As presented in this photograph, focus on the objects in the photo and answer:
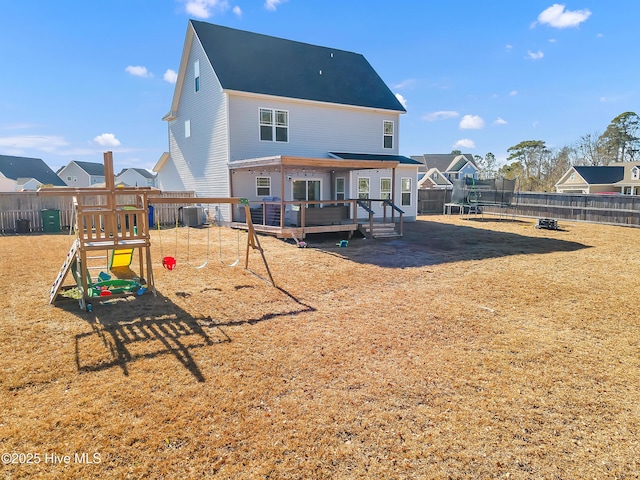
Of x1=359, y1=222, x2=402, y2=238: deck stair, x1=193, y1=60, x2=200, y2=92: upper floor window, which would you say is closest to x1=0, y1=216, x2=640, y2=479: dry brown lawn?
x1=359, y1=222, x2=402, y2=238: deck stair

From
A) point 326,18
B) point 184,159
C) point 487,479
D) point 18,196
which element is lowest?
point 487,479

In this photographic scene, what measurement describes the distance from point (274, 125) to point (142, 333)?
47.6ft

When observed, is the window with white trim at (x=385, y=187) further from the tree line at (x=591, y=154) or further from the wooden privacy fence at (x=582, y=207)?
the tree line at (x=591, y=154)

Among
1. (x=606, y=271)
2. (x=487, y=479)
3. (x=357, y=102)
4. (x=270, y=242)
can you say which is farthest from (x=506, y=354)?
(x=357, y=102)

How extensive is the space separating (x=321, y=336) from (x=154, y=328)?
232 cm

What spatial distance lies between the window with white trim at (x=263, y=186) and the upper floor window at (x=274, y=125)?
6.04 ft

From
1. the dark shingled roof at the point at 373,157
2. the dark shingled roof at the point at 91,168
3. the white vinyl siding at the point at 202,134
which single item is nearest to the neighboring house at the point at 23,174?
the dark shingled roof at the point at 91,168

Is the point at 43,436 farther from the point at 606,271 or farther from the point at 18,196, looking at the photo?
the point at 18,196

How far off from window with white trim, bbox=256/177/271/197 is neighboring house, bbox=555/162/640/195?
41433mm

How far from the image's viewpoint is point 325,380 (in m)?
3.93

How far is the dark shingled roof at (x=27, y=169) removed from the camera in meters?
48.6

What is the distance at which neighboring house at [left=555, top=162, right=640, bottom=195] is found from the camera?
41.1 metres

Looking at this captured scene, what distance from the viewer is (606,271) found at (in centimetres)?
905

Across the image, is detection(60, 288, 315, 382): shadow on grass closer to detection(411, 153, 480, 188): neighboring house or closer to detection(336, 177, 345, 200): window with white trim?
detection(336, 177, 345, 200): window with white trim
